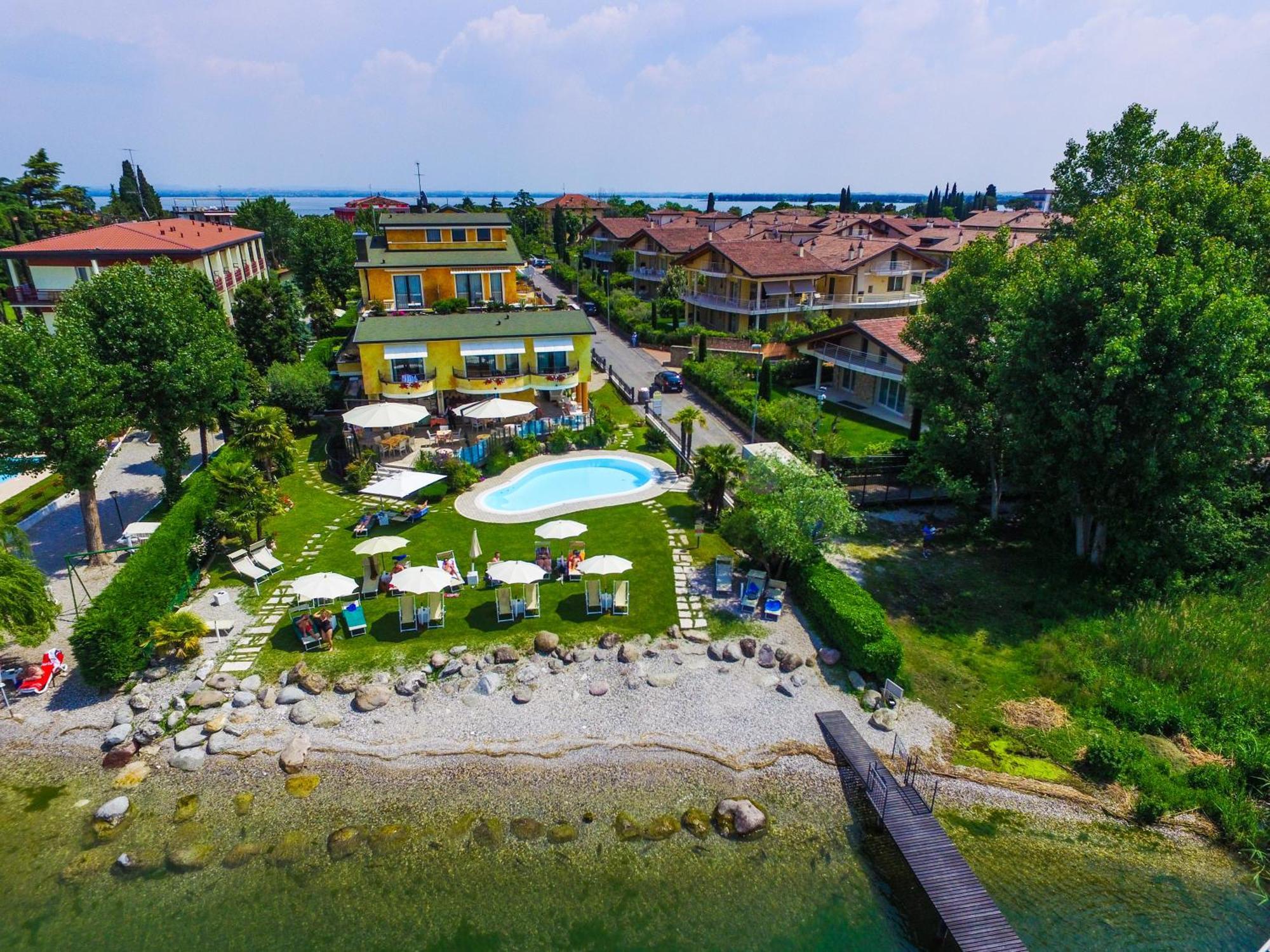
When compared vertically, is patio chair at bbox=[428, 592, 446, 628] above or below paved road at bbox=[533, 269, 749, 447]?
below

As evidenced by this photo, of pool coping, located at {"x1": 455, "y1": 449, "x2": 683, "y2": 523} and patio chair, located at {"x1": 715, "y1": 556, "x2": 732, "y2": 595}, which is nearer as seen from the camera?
patio chair, located at {"x1": 715, "y1": 556, "x2": 732, "y2": 595}

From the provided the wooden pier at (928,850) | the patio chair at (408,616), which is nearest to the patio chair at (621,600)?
the patio chair at (408,616)

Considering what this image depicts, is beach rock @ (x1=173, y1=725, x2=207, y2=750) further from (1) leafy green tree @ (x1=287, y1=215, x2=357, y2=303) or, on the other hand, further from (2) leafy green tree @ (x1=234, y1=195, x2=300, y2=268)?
(2) leafy green tree @ (x1=234, y1=195, x2=300, y2=268)

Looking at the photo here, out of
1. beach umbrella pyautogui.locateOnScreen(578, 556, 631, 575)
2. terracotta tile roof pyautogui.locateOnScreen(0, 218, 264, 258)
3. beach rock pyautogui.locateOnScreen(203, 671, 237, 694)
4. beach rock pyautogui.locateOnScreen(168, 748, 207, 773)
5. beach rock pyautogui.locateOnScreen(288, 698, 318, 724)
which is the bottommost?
beach rock pyautogui.locateOnScreen(168, 748, 207, 773)

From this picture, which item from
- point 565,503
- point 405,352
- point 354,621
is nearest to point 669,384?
point 405,352

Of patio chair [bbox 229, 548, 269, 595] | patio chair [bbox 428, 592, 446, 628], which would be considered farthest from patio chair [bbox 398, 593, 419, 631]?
patio chair [bbox 229, 548, 269, 595]

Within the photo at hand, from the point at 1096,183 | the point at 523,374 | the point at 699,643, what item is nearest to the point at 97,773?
the point at 699,643

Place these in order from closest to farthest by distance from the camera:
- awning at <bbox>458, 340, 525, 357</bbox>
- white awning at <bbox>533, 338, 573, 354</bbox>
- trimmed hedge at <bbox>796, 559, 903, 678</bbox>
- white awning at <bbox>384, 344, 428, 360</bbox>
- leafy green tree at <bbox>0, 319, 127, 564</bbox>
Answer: trimmed hedge at <bbox>796, 559, 903, 678</bbox>
leafy green tree at <bbox>0, 319, 127, 564</bbox>
white awning at <bbox>384, 344, 428, 360</bbox>
awning at <bbox>458, 340, 525, 357</bbox>
white awning at <bbox>533, 338, 573, 354</bbox>

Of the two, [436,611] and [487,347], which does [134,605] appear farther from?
[487,347]
